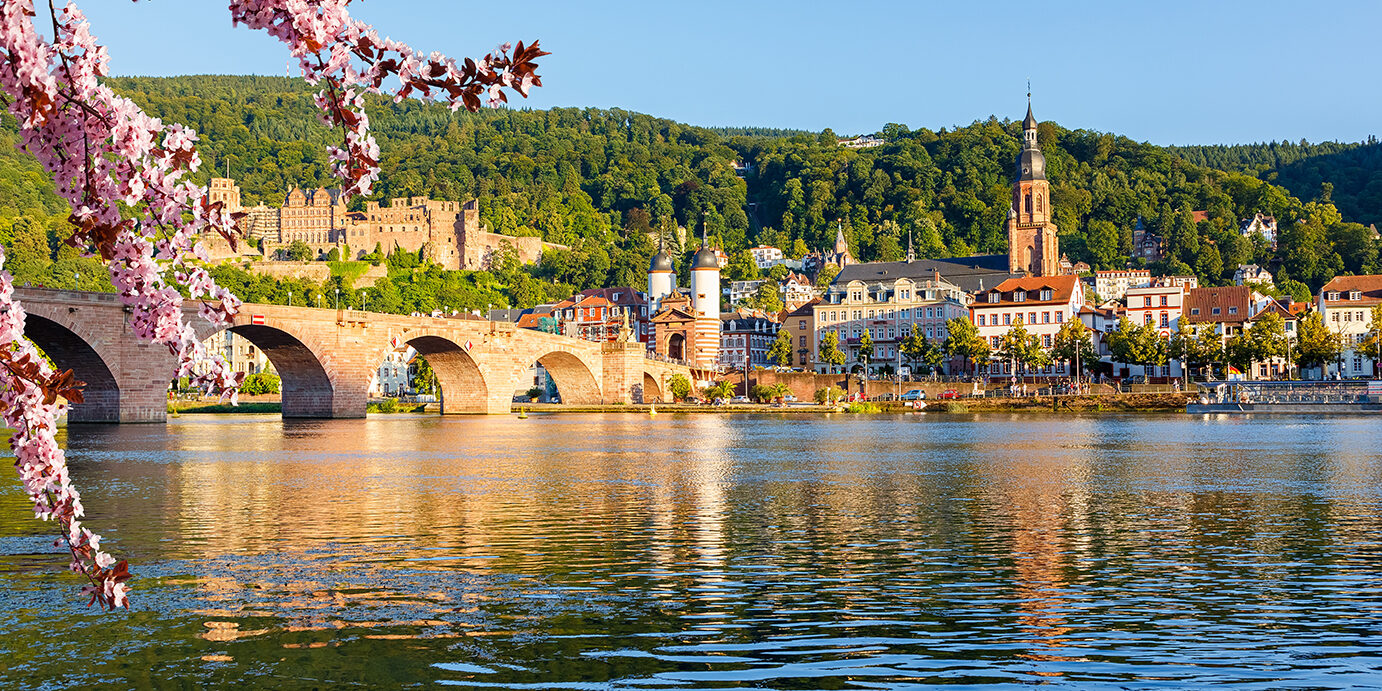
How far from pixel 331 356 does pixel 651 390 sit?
43904 millimetres

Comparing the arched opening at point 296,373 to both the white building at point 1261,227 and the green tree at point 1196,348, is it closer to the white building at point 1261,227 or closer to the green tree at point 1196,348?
the green tree at point 1196,348

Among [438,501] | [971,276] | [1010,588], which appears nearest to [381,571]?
[1010,588]

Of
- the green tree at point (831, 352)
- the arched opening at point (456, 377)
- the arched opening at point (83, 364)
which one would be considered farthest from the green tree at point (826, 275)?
the arched opening at point (83, 364)

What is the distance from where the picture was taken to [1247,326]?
113312 mm

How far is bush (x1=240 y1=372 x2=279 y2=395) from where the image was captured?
124625 mm

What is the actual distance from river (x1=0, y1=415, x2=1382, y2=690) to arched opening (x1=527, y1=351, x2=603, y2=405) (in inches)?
2534

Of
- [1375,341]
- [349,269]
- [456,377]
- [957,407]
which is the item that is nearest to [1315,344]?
[1375,341]

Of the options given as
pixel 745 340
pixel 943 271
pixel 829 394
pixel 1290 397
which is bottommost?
pixel 1290 397

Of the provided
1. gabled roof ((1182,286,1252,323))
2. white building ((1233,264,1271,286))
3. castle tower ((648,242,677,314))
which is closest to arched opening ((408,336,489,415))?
castle tower ((648,242,677,314))

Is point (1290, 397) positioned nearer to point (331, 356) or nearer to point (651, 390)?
point (651, 390)

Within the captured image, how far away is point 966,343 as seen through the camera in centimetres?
11375

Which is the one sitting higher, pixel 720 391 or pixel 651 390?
pixel 651 390

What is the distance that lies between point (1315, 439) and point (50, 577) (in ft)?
163

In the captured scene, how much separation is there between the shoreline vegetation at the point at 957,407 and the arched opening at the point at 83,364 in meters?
34.8
